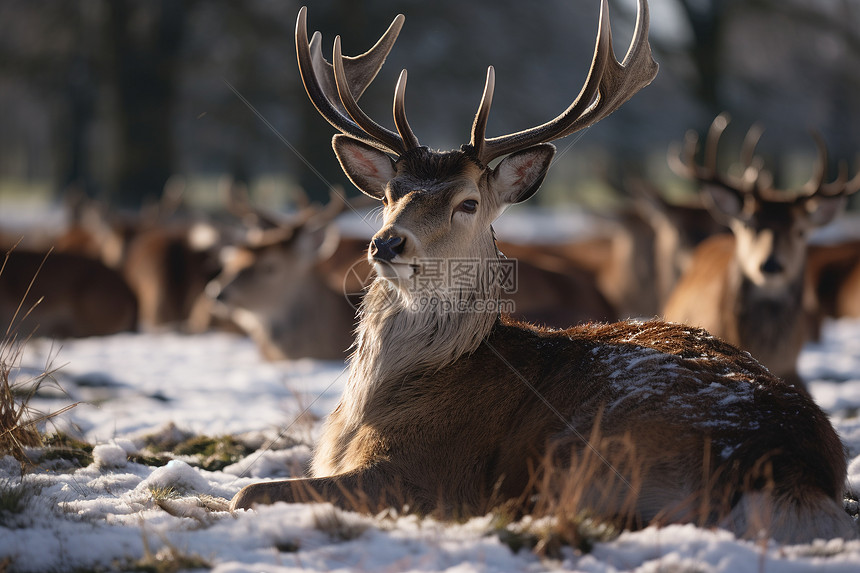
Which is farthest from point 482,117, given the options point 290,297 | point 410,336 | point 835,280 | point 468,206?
point 835,280

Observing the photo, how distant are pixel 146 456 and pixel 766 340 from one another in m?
5.21

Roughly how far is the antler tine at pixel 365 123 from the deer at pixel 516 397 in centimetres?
1

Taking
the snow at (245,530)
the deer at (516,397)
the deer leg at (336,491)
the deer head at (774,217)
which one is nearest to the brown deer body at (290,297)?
the snow at (245,530)

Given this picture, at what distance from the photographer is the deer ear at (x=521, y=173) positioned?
14.4 ft

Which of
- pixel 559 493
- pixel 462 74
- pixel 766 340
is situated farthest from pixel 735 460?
pixel 462 74

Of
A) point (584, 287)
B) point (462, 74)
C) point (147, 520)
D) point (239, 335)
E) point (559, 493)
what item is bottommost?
point (147, 520)

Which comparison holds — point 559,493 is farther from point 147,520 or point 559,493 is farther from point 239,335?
point 239,335

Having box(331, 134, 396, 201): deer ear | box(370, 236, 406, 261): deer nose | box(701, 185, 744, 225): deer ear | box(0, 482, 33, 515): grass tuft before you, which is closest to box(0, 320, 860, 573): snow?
box(0, 482, 33, 515): grass tuft

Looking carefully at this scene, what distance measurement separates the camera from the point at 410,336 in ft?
13.8

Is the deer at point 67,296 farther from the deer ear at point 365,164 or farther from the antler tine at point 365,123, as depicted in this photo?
the antler tine at point 365,123

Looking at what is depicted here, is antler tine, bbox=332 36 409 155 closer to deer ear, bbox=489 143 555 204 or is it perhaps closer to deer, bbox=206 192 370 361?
deer ear, bbox=489 143 555 204

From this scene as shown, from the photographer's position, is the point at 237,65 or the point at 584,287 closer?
the point at 584,287

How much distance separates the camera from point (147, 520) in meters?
3.24

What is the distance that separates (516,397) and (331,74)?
2.49 m
